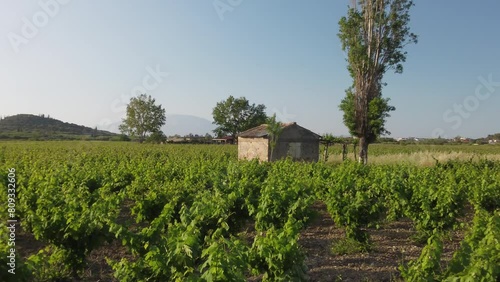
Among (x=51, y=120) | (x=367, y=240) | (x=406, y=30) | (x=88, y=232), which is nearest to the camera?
(x=88, y=232)

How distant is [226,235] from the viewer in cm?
763

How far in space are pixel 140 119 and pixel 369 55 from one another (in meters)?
60.1

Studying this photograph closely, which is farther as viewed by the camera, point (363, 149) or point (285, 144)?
point (285, 144)

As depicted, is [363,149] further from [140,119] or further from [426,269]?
[140,119]

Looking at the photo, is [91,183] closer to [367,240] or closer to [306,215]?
[306,215]

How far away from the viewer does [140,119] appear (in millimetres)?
74625

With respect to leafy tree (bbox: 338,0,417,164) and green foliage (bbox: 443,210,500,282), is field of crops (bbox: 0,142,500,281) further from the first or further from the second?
leafy tree (bbox: 338,0,417,164)

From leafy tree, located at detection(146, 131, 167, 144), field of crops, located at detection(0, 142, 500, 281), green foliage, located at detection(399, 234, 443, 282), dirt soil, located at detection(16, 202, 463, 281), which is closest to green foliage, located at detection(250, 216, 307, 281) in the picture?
field of crops, located at detection(0, 142, 500, 281)

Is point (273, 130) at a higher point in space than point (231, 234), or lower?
higher

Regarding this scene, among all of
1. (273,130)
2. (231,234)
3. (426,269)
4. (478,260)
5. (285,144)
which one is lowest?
(231,234)

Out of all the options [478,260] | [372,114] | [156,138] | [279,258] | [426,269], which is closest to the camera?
[478,260]

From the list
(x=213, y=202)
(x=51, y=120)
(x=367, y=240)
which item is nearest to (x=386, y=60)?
(x=367, y=240)

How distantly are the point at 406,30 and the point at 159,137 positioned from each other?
2275 inches

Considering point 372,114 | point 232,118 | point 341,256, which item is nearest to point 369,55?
point 372,114
